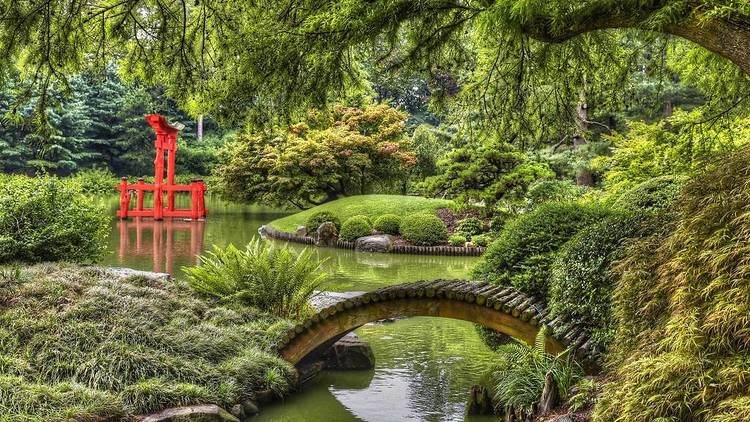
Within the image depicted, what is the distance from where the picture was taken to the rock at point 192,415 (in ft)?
16.0

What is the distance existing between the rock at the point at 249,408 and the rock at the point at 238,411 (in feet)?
0.22

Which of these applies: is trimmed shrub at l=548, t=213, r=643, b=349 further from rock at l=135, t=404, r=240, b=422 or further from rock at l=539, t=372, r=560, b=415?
rock at l=135, t=404, r=240, b=422

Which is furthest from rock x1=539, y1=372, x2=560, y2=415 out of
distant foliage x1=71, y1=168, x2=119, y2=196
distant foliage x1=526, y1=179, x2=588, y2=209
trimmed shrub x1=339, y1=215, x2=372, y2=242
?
distant foliage x1=71, y1=168, x2=119, y2=196

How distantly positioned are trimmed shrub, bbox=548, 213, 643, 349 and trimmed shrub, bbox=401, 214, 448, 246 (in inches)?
469

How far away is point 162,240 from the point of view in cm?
1667

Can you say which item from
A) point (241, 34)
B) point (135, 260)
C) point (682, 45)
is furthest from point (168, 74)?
point (135, 260)

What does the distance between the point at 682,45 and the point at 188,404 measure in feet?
20.4

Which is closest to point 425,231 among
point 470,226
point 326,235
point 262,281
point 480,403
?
point 470,226

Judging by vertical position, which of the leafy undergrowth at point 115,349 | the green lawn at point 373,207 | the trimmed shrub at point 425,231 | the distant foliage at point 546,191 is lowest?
the leafy undergrowth at point 115,349

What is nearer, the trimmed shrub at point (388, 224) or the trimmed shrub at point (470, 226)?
the trimmed shrub at point (470, 226)

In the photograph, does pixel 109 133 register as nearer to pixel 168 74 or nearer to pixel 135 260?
pixel 135 260

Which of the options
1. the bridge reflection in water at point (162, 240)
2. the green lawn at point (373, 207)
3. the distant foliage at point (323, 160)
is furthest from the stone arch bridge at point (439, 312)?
the distant foliage at point (323, 160)

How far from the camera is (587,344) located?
4.86 metres

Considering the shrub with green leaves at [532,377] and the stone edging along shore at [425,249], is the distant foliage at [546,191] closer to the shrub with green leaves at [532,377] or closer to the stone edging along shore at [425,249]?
the stone edging along shore at [425,249]
